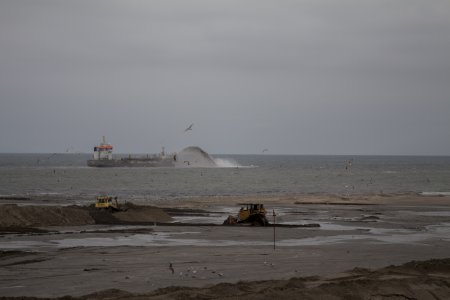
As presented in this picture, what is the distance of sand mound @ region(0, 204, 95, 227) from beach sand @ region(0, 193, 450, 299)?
0.66 ft

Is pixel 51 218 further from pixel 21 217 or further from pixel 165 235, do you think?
pixel 165 235

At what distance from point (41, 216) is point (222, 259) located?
1695 cm

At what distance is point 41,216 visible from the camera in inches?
1601

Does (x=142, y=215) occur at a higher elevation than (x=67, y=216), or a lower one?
lower

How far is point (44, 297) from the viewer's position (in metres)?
19.3

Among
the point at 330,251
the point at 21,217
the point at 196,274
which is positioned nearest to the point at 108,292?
the point at 196,274

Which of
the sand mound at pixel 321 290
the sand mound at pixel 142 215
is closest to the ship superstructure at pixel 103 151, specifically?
the sand mound at pixel 142 215

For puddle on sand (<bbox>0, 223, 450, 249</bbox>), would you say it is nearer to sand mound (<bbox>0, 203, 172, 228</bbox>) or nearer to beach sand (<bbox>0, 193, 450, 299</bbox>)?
beach sand (<bbox>0, 193, 450, 299</bbox>)

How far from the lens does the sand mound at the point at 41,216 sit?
38938mm

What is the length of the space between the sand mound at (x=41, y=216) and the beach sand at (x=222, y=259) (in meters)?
0.20

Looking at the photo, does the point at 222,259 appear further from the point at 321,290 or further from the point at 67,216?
the point at 67,216

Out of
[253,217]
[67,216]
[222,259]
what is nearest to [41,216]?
[67,216]

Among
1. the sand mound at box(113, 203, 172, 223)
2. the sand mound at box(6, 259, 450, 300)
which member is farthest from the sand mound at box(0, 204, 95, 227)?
the sand mound at box(6, 259, 450, 300)

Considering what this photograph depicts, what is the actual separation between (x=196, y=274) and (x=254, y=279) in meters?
2.08
